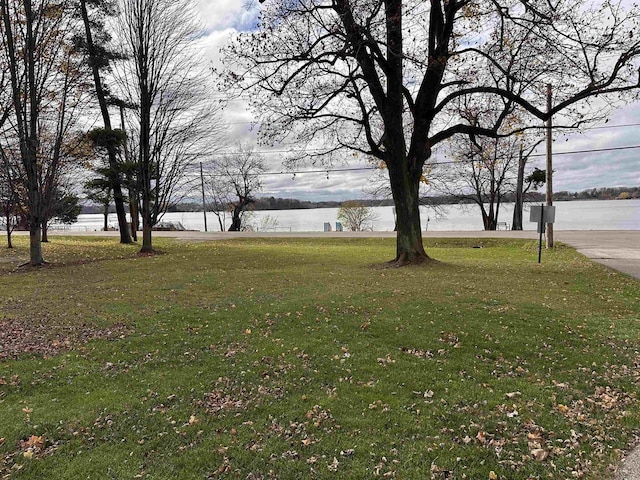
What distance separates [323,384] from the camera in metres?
4.06

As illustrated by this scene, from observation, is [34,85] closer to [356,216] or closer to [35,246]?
[35,246]

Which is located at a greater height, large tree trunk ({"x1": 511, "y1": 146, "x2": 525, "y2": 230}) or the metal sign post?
large tree trunk ({"x1": 511, "y1": 146, "x2": 525, "y2": 230})

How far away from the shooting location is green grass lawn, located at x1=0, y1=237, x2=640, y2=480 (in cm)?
289

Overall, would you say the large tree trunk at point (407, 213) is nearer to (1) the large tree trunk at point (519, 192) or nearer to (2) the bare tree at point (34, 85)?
(2) the bare tree at point (34, 85)

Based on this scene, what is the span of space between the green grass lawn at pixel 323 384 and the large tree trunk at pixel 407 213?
3.80 metres

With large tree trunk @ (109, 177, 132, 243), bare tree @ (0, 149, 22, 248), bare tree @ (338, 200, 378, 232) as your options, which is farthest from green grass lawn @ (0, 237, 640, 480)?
bare tree @ (338, 200, 378, 232)

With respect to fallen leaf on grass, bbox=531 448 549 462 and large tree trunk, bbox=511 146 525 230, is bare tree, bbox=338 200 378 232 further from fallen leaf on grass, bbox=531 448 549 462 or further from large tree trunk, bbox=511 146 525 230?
fallen leaf on grass, bbox=531 448 549 462

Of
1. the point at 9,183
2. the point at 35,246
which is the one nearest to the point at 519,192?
the point at 35,246

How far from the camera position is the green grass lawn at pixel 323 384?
2.89m

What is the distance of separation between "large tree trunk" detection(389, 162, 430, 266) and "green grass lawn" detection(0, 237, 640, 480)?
380 cm

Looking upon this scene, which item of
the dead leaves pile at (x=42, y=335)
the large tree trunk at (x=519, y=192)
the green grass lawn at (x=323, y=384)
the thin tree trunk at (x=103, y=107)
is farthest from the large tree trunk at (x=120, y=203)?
the large tree trunk at (x=519, y=192)

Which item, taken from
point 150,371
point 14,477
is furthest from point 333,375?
point 14,477

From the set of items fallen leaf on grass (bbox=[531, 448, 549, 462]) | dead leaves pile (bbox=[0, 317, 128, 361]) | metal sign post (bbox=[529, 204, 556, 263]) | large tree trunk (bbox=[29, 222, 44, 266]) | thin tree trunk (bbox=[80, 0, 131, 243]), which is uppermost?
thin tree trunk (bbox=[80, 0, 131, 243])

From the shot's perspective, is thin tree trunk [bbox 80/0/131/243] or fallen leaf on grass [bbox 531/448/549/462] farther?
thin tree trunk [bbox 80/0/131/243]
